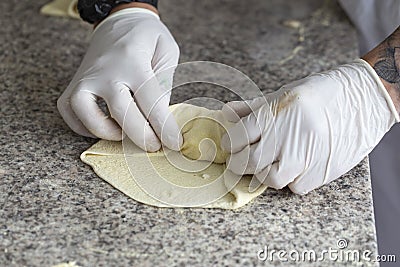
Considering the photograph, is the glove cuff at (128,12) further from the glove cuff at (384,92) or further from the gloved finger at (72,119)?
the glove cuff at (384,92)

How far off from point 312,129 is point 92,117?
1.34 feet

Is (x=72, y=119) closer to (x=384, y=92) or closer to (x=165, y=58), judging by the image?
(x=165, y=58)

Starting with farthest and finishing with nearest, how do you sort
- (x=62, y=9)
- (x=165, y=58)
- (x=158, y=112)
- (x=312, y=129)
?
(x=62, y=9) < (x=165, y=58) < (x=158, y=112) < (x=312, y=129)

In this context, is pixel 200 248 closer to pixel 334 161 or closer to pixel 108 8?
pixel 334 161

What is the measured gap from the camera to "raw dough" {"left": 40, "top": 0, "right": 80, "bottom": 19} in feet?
5.51

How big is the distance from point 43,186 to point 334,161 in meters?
0.50

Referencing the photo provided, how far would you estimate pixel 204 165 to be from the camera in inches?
44.4

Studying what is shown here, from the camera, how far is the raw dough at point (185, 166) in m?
1.05

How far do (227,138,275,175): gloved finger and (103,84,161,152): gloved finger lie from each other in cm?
17

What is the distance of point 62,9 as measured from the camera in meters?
1.70

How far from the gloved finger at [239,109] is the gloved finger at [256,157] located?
3.4 inches

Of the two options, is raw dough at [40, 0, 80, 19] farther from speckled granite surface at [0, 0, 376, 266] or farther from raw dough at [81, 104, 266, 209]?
raw dough at [81, 104, 266, 209]

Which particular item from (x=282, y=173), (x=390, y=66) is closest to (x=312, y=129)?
(x=282, y=173)

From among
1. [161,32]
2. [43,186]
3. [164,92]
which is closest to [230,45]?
[161,32]
